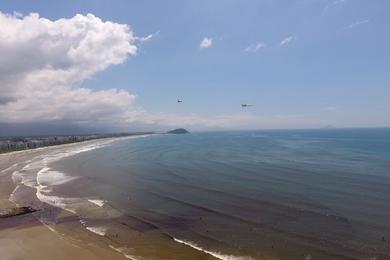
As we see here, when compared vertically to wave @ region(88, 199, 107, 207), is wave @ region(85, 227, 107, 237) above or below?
below

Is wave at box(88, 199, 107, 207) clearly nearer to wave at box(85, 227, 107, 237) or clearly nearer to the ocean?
the ocean

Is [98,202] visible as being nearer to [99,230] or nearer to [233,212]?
[99,230]

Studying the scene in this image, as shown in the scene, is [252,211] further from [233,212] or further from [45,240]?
[45,240]

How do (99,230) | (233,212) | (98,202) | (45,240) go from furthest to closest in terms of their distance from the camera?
(98,202) < (233,212) < (99,230) < (45,240)

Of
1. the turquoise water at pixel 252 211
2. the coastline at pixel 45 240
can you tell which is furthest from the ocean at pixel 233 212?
the coastline at pixel 45 240

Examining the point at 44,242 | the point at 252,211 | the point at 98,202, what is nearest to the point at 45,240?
the point at 44,242

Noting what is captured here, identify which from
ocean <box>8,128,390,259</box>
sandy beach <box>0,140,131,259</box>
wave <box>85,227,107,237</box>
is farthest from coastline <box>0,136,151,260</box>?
ocean <box>8,128,390,259</box>

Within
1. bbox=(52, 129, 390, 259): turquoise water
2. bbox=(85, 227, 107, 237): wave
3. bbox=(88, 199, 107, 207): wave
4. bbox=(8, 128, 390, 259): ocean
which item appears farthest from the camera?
bbox=(88, 199, 107, 207): wave

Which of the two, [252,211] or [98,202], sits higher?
[98,202]

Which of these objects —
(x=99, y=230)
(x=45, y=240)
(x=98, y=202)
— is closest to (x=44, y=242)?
(x=45, y=240)

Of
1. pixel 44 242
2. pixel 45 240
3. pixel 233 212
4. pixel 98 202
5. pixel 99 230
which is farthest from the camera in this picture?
pixel 98 202

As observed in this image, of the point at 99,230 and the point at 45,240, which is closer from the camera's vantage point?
the point at 45,240

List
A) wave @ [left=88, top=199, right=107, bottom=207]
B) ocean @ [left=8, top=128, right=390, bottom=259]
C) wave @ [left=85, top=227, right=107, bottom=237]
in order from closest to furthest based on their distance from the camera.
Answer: ocean @ [left=8, top=128, right=390, bottom=259]
wave @ [left=85, top=227, right=107, bottom=237]
wave @ [left=88, top=199, right=107, bottom=207]
